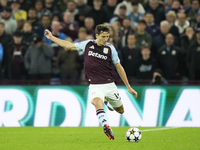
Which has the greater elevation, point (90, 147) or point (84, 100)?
point (84, 100)

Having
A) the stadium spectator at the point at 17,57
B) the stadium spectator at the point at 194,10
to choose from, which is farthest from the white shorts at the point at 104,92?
the stadium spectator at the point at 194,10

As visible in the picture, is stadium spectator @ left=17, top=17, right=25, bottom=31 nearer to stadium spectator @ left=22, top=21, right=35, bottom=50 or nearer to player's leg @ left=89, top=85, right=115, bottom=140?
stadium spectator @ left=22, top=21, right=35, bottom=50

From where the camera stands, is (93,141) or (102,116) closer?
(102,116)

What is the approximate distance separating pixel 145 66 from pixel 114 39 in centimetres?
134

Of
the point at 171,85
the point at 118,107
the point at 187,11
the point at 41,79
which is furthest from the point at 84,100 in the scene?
the point at 187,11

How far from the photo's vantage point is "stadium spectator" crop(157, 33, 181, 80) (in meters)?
14.1

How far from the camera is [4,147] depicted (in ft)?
27.4

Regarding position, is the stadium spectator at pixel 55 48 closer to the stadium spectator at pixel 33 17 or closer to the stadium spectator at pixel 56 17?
the stadium spectator at pixel 56 17

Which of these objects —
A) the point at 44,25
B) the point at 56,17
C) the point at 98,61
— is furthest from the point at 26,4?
the point at 98,61

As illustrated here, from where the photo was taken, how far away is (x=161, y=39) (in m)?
14.7

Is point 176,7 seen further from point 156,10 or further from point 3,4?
point 3,4

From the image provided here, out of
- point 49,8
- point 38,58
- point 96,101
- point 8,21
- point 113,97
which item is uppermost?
point 49,8

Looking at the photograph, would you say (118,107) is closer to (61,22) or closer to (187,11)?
(61,22)

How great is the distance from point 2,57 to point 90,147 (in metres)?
7.16
